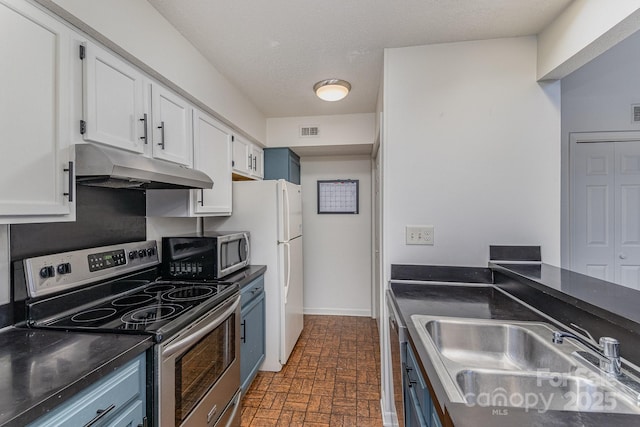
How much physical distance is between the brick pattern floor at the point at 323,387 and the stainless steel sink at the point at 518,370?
3.53 ft

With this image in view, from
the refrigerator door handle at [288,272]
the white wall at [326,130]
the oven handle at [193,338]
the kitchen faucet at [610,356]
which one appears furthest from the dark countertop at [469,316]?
the white wall at [326,130]

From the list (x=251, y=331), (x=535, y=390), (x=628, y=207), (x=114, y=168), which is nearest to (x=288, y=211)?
(x=251, y=331)

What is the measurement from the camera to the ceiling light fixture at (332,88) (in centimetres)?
239

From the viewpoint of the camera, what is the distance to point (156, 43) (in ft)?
5.16

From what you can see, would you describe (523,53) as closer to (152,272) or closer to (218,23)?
(218,23)

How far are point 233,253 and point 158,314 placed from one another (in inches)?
37.0

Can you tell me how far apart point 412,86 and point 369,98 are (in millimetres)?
967

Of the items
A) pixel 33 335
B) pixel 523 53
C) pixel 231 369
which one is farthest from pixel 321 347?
pixel 523 53

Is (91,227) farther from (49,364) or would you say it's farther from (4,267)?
(49,364)

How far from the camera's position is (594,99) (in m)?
2.40

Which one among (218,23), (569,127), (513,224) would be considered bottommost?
Answer: (513,224)

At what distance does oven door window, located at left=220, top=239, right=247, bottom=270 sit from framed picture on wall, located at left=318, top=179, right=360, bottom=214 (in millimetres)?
1619

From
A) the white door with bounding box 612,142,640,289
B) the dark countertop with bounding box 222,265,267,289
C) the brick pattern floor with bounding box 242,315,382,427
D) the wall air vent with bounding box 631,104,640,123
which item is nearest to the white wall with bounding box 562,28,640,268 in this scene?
the wall air vent with bounding box 631,104,640,123

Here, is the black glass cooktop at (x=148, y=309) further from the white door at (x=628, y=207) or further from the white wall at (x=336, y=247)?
the white door at (x=628, y=207)
